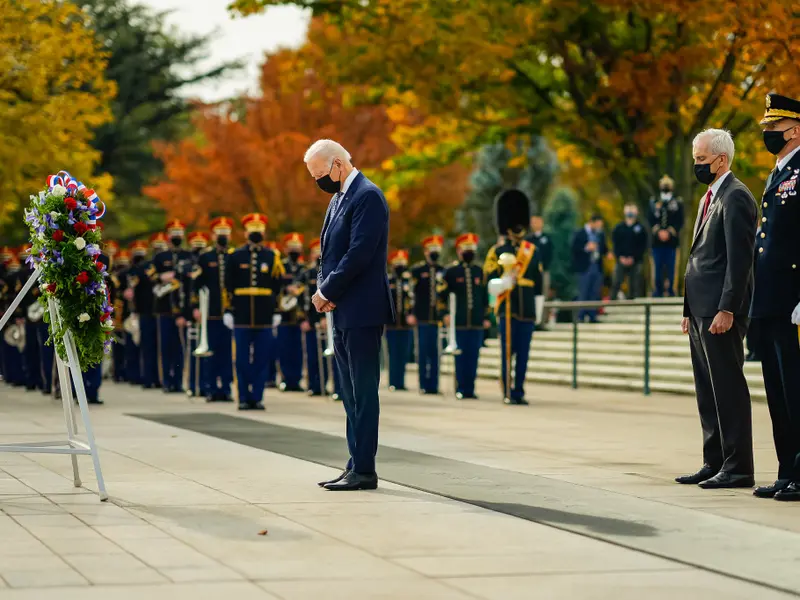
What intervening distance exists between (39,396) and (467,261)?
5641 millimetres

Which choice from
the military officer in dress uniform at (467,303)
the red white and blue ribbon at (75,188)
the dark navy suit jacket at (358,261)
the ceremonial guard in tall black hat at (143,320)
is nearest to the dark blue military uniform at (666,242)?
the military officer in dress uniform at (467,303)

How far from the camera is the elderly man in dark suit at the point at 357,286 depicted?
9789mm

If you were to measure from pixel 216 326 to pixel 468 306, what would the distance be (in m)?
3.18

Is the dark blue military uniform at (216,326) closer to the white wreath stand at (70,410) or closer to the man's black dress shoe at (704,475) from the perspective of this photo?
the white wreath stand at (70,410)

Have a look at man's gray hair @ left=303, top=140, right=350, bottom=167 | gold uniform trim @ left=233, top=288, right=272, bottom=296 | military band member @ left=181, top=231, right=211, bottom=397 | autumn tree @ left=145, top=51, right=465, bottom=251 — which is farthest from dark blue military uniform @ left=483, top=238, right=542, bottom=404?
autumn tree @ left=145, top=51, right=465, bottom=251

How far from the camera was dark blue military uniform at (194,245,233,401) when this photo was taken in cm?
1931

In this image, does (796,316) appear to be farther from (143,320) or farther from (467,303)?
(143,320)

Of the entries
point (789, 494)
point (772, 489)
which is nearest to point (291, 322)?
point (772, 489)

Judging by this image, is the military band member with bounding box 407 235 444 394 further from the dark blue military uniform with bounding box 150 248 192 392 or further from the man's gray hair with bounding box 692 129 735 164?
the man's gray hair with bounding box 692 129 735 164

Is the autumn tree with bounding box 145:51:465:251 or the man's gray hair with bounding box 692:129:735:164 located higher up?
the autumn tree with bounding box 145:51:465:251

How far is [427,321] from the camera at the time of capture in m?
21.8

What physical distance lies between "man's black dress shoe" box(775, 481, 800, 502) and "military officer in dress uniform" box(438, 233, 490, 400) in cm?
1106

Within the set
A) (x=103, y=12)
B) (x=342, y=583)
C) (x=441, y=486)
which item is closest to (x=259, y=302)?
(x=441, y=486)

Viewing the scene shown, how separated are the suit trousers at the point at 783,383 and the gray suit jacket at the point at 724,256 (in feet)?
0.84
